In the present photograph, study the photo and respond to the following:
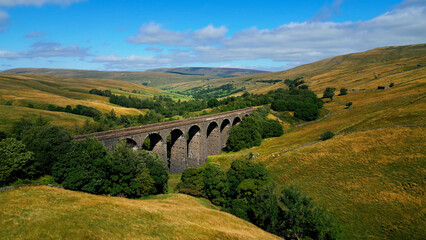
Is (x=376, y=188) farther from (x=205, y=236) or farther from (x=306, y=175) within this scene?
(x=205, y=236)

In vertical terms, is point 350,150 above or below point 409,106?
below

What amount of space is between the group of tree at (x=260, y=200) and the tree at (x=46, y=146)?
18987 mm

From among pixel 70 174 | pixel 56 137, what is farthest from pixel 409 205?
pixel 56 137

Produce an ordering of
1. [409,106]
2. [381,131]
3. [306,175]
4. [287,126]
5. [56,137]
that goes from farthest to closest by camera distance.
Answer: [287,126], [409,106], [381,131], [306,175], [56,137]

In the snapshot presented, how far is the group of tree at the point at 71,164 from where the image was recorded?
2661cm

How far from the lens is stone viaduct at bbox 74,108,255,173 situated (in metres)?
40.2

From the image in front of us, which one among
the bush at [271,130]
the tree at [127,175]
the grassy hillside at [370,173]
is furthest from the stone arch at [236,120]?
the tree at [127,175]

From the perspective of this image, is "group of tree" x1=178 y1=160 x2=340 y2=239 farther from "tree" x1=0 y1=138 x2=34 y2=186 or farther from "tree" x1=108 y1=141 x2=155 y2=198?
"tree" x1=0 y1=138 x2=34 y2=186

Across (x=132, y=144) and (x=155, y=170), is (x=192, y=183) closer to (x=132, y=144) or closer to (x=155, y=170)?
(x=155, y=170)

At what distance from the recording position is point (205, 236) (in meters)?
18.7

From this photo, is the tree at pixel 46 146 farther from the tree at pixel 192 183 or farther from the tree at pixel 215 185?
the tree at pixel 215 185

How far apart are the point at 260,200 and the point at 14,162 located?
28.5m

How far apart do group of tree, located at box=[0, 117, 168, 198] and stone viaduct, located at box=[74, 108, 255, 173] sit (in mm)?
6148

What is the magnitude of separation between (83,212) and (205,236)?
10.6 meters
